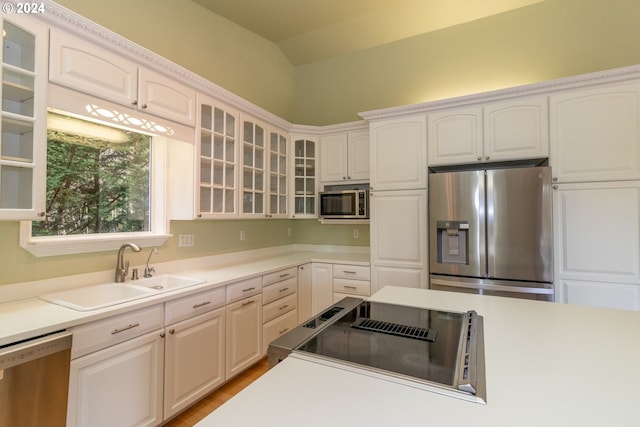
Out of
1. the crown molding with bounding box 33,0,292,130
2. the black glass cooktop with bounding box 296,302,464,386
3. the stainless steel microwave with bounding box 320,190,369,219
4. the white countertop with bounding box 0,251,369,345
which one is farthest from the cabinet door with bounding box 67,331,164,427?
the stainless steel microwave with bounding box 320,190,369,219

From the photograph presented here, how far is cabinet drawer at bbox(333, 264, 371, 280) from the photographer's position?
10.1ft

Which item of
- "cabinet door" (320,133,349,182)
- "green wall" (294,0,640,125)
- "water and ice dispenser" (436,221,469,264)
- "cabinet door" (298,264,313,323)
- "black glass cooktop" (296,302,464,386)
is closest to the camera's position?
"black glass cooktop" (296,302,464,386)

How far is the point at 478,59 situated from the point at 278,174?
248 centimetres

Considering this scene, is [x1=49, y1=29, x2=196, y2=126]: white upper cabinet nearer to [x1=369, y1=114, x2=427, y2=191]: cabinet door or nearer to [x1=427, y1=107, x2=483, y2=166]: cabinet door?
[x1=369, y1=114, x2=427, y2=191]: cabinet door

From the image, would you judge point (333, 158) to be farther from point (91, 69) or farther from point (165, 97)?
point (91, 69)

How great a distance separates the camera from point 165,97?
2109mm

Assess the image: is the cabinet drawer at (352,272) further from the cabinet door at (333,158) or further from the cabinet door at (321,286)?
the cabinet door at (333,158)

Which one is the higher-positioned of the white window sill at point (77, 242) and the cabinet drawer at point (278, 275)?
the white window sill at point (77, 242)

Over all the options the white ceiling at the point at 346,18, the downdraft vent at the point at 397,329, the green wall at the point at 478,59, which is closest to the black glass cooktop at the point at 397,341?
the downdraft vent at the point at 397,329

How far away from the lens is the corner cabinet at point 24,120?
1.46 meters

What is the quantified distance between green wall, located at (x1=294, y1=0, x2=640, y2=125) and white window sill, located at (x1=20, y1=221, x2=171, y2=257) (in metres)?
2.67

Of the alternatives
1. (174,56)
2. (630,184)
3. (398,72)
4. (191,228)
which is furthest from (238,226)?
(630,184)

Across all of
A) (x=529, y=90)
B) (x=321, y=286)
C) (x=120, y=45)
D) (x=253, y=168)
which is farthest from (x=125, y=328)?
(x=529, y=90)

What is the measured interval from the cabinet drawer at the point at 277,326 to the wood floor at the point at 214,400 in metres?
0.24
